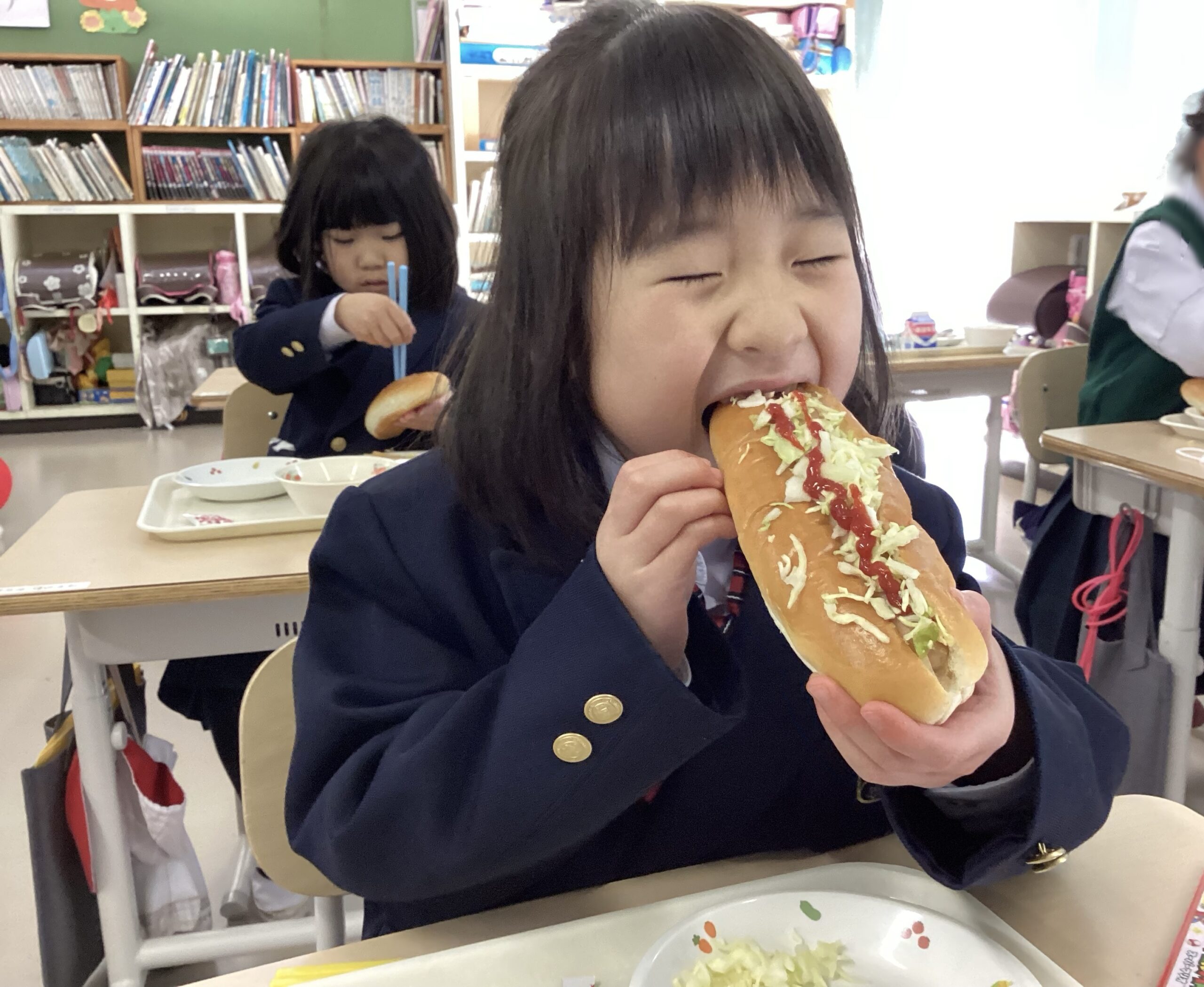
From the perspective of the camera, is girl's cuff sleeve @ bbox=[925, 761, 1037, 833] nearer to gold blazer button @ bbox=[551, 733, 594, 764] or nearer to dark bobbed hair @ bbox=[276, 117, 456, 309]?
gold blazer button @ bbox=[551, 733, 594, 764]

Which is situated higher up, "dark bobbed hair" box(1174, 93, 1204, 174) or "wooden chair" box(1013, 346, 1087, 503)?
"dark bobbed hair" box(1174, 93, 1204, 174)

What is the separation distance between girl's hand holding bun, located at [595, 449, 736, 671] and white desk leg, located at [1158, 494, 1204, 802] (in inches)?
65.1

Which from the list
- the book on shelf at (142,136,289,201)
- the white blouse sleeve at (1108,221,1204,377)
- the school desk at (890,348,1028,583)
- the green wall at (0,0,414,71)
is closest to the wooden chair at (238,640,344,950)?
the white blouse sleeve at (1108,221,1204,377)

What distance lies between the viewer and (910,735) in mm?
583

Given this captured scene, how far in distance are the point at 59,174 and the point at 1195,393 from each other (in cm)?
684

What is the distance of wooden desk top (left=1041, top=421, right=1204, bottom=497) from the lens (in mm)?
1811

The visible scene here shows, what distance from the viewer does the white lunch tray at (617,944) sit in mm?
667

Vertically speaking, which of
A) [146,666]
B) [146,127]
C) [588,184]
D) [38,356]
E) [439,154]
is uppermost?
[146,127]

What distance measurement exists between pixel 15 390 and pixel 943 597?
7.31 meters

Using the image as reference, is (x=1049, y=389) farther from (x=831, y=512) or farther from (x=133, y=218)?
(x=133, y=218)

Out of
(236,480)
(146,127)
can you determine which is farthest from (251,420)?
(146,127)

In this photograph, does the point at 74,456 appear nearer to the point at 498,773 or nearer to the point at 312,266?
the point at 312,266

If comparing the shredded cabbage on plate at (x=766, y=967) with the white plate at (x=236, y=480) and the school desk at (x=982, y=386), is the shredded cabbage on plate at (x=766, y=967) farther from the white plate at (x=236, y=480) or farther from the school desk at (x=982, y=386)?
the school desk at (x=982, y=386)

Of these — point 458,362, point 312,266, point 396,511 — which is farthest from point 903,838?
point 312,266
